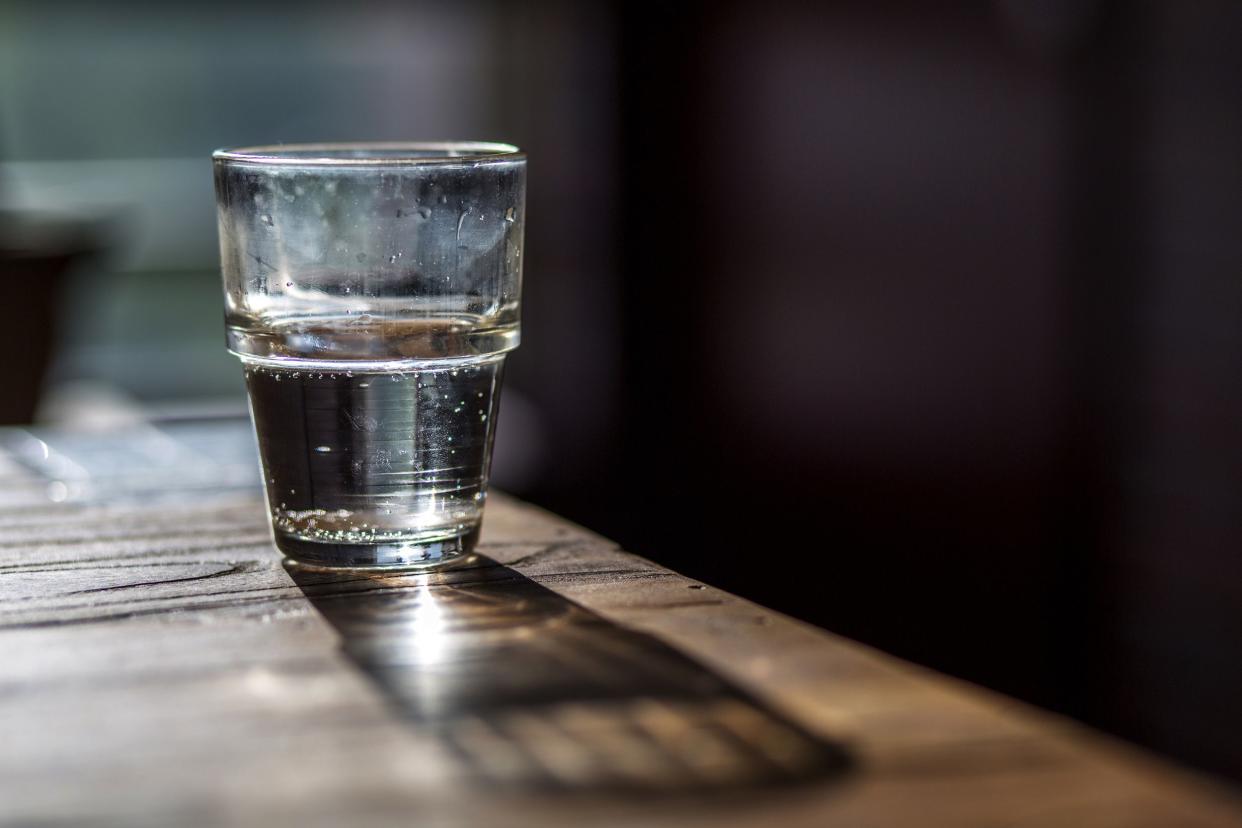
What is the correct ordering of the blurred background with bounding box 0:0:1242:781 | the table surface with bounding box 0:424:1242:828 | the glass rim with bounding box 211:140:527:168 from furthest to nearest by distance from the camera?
the blurred background with bounding box 0:0:1242:781, the glass rim with bounding box 211:140:527:168, the table surface with bounding box 0:424:1242:828

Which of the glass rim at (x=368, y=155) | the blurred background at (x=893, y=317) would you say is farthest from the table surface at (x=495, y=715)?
the blurred background at (x=893, y=317)

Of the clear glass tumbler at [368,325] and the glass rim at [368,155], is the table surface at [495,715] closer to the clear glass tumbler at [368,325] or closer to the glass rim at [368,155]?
the clear glass tumbler at [368,325]

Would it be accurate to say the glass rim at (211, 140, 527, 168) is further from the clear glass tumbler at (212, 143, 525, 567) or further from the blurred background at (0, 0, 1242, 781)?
the blurred background at (0, 0, 1242, 781)

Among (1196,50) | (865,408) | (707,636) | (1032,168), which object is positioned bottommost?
(865,408)

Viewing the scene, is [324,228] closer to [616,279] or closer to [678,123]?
[678,123]

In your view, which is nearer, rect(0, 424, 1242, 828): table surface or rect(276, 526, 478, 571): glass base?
rect(0, 424, 1242, 828): table surface

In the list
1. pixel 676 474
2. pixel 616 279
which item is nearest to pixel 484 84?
pixel 616 279

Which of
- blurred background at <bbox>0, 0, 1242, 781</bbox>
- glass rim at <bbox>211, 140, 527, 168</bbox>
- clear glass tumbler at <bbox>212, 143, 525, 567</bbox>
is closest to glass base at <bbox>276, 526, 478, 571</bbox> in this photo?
→ clear glass tumbler at <bbox>212, 143, 525, 567</bbox>
